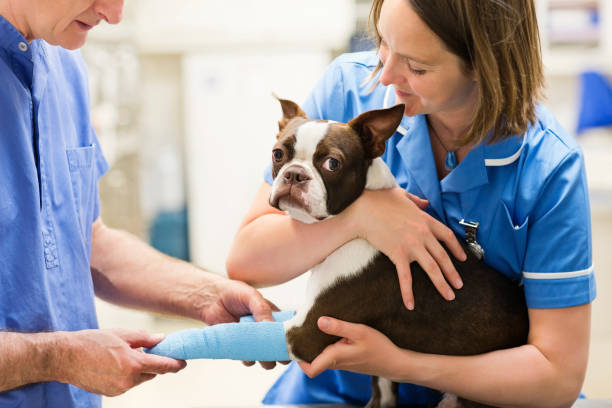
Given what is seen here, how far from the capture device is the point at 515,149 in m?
1.08

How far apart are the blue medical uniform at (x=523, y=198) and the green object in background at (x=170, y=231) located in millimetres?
2942

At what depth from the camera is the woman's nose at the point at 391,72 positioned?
1.04 metres

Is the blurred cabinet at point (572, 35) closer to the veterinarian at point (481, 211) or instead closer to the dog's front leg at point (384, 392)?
the veterinarian at point (481, 211)

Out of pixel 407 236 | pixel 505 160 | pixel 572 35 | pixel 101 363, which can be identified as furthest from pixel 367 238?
pixel 572 35

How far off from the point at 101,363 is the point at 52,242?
0.25m

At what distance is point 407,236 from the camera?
108 cm

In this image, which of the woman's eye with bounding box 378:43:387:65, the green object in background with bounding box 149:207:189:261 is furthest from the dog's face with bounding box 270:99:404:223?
the green object in background with bounding box 149:207:189:261

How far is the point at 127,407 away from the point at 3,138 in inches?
87.1

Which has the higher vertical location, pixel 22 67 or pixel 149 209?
pixel 22 67

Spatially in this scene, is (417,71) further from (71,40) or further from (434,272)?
(71,40)

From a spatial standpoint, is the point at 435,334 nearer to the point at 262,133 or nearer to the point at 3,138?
the point at 3,138

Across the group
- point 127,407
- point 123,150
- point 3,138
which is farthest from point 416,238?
point 123,150

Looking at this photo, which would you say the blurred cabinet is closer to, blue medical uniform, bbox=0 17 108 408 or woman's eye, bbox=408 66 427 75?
woman's eye, bbox=408 66 427 75

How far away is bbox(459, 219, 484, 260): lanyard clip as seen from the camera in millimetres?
1118
